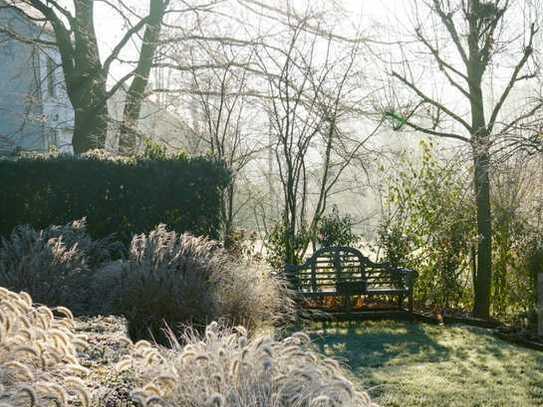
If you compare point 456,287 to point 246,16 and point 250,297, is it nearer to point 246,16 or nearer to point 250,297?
point 250,297

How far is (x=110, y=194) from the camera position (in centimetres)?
878

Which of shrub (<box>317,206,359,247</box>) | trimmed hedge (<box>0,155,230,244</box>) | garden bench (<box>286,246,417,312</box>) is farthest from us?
shrub (<box>317,206,359,247</box>)

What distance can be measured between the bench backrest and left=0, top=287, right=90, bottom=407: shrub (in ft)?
19.5

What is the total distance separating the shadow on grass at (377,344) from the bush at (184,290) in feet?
2.63

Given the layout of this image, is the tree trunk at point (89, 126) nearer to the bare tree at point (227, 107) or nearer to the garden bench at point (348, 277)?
the bare tree at point (227, 107)

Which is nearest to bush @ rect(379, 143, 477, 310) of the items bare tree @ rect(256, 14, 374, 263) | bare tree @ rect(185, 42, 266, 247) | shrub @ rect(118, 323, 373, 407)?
bare tree @ rect(256, 14, 374, 263)

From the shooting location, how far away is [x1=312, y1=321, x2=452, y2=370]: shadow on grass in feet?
20.9

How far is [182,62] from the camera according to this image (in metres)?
12.7

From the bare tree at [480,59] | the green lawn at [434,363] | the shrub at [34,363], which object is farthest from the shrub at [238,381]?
the bare tree at [480,59]

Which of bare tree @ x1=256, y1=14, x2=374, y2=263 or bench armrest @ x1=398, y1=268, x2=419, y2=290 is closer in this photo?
bench armrest @ x1=398, y1=268, x2=419, y2=290

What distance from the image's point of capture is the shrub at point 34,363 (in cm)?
221

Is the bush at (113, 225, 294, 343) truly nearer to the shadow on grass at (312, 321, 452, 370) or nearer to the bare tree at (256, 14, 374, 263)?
the shadow on grass at (312, 321, 452, 370)

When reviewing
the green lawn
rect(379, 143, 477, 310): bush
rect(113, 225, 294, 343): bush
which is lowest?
the green lawn

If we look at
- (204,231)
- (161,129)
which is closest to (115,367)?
(204,231)
